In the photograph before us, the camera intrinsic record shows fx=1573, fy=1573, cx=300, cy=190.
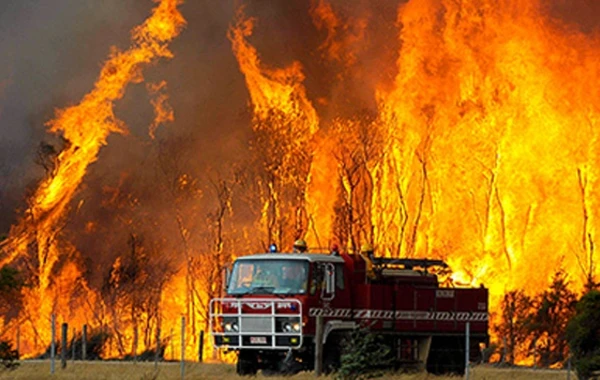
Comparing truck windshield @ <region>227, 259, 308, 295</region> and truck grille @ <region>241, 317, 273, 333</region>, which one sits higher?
truck windshield @ <region>227, 259, 308, 295</region>

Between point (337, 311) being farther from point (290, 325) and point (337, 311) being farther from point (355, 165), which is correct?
point (355, 165)

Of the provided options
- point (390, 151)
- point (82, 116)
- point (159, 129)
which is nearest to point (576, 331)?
point (390, 151)

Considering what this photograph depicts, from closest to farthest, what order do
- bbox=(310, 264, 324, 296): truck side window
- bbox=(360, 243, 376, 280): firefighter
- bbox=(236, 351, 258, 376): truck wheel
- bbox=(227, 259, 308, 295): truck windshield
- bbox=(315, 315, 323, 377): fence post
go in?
1. bbox=(315, 315, 323, 377): fence post
2. bbox=(227, 259, 308, 295): truck windshield
3. bbox=(310, 264, 324, 296): truck side window
4. bbox=(236, 351, 258, 376): truck wheel
5. bbox=(360, 243, 376, 280): firefighter

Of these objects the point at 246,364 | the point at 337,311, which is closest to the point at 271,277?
the point at 337,311

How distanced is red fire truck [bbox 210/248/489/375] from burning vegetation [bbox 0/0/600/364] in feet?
43.9

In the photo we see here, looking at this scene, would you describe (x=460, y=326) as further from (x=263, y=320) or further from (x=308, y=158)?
(x=308, y=158)

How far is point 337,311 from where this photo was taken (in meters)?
39.7

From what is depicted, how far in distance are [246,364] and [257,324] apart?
1.46 m

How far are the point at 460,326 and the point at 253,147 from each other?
998 inches

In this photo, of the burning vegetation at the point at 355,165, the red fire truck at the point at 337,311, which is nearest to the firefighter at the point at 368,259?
the red fire truck at the point at 337,311

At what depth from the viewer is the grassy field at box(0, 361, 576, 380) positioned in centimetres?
3741

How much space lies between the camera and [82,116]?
6412cm

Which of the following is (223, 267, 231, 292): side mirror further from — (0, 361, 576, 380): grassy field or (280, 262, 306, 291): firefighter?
(0, 361, 576, 380): grassy field

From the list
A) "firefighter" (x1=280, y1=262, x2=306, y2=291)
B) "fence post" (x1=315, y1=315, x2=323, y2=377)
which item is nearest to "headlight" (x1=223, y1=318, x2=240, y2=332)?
"firefighter" (x1=280, y1=262, x2=306, y2=291)
